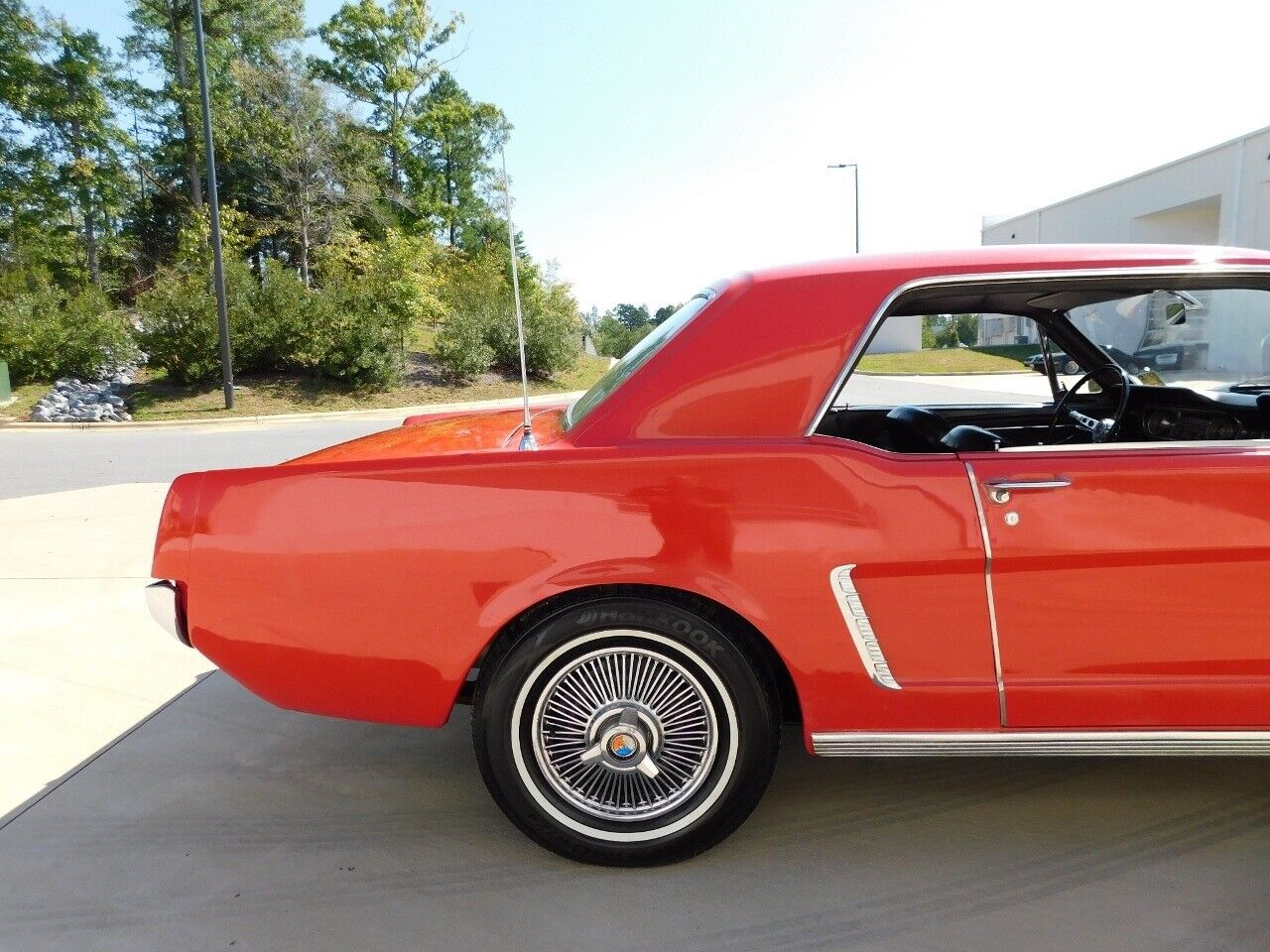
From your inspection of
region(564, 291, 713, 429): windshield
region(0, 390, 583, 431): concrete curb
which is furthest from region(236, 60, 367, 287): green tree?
region(564, 291, 713, 429): windshield

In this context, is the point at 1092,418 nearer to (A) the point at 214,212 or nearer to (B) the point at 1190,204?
(A) the point at 214,212

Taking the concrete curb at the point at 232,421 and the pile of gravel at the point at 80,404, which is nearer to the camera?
the concrete curb at the point at 232,421

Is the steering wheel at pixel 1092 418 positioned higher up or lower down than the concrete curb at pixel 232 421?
higher up

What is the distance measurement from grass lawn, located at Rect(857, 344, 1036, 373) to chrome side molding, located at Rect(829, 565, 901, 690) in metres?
1.27

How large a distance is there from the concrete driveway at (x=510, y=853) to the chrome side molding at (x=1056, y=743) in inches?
13.0

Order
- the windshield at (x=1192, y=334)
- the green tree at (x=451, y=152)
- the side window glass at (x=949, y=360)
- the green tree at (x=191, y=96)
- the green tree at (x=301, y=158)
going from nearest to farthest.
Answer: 1. the windshield at (x=1192, y=334)
2. the side window glass at (x=949, y=360)
3. the green tree at (x=301, y=158)
4. the green tree at (x=191, y=96)
5. the green tree at (x=451, y=152)

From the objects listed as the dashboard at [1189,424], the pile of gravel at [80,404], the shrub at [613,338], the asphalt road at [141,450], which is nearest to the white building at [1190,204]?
the asphalt road at [141,450]

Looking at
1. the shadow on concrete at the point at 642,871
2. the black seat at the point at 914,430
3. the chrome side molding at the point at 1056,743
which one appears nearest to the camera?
the shadow on concrete at the point at 642,871

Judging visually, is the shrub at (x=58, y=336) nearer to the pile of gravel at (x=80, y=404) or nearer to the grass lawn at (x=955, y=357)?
the pile of gravel at (x=80, y=404)

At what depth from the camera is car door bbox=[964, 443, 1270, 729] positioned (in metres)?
2.26

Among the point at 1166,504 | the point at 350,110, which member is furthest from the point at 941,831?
the point at 350,110

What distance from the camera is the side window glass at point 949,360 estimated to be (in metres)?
3.45

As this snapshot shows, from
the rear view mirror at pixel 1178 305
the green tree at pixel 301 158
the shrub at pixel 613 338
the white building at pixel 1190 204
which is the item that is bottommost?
the rear view mirror at pixel 1178 305

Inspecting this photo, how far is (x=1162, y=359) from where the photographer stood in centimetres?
309
